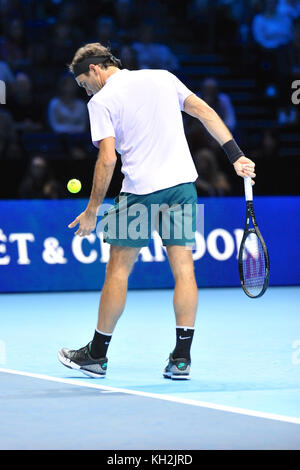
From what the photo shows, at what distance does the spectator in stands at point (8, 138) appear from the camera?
493 inches

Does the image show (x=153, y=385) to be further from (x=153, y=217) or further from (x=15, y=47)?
(x=15, y=47)

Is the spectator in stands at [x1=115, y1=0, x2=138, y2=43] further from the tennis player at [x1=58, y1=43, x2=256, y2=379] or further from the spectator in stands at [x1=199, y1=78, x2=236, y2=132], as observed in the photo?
the tennis player at [x1=58, y1=43, x2=256, y2=379]

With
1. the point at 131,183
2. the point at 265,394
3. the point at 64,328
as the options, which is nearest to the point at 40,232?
the point at 64,328

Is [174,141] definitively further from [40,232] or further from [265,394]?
[40,232]

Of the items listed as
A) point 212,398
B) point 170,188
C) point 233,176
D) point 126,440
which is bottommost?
point 126,440

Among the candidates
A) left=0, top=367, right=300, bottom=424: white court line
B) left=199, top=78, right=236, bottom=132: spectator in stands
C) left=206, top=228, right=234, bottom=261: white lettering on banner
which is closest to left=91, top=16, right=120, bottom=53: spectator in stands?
left=199, top=78, right=236, bottom=132: spectator in stands

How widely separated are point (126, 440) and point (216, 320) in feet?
14.2

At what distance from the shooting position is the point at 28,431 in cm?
475

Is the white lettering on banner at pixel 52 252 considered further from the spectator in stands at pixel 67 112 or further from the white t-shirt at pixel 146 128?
the white t-shirt at pixel 146 128

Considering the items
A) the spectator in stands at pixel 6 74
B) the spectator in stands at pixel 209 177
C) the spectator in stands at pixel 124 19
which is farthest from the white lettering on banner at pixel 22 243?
the spectator in stands at pixel 124 19

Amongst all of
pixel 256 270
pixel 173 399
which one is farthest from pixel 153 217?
pixel 173 399

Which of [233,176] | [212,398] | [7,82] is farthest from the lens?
[7,82]

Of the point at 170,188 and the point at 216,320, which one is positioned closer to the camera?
the point at 170,188

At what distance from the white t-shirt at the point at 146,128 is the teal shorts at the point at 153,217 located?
57 mm
